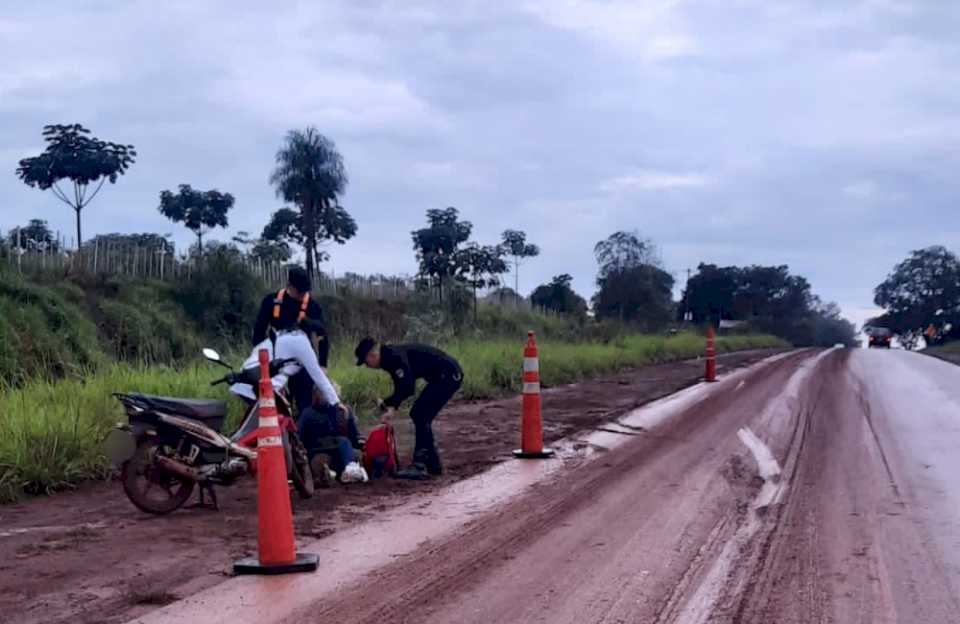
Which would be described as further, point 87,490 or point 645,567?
point 87,490

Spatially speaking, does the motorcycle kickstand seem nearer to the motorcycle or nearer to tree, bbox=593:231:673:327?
the motorcycle

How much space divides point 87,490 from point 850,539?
5.90 m

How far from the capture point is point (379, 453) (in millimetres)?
10094

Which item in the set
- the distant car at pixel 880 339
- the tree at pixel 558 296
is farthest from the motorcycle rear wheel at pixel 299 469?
the distant car at pixel 880 339

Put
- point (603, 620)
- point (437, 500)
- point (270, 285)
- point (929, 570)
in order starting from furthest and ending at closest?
point (270, 285)
point (437, 500)
point (929, 570)
point (603, 620)

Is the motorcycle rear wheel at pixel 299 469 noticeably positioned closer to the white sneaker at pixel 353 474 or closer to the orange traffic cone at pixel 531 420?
the white sneaker at pixel 353 474

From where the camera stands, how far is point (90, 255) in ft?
112

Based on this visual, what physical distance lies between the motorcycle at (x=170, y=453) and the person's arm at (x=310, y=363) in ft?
2.90

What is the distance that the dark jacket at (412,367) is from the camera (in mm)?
9805

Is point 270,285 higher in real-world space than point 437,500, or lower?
higher

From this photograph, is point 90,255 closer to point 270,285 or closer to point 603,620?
point 270,285

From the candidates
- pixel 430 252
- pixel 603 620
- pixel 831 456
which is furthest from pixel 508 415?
pixel 430 252

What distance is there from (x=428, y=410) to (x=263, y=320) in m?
1.70

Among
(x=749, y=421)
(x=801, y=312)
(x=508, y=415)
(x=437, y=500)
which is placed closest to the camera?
(x=437, y=500)
